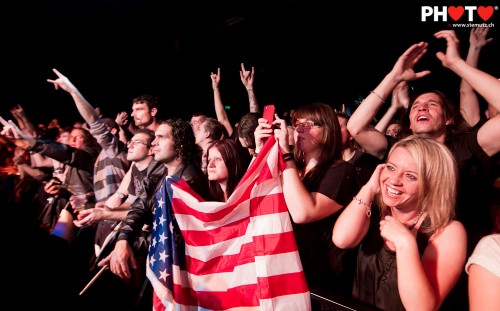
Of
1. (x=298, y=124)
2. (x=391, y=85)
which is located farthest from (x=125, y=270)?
(x=391, y=85)

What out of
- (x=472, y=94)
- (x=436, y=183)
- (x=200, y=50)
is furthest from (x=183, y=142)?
(x=200, y=50)

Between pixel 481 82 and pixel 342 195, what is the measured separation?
1.01 m

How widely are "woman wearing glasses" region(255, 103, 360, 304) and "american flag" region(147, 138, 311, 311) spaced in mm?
113

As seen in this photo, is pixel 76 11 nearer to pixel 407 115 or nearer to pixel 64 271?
pixel 64 271

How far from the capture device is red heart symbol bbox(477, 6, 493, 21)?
21.6 feet

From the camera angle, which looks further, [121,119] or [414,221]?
[121,119]

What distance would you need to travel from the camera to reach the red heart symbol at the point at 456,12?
6.92 m

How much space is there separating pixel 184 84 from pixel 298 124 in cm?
856

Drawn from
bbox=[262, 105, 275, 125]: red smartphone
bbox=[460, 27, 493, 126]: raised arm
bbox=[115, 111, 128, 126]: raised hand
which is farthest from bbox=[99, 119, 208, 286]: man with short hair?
bbox=[115, 111, 128, 126]: raised hand

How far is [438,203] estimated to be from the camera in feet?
5.87

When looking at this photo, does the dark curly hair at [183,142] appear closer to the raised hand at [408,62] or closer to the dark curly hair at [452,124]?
the raised hand at [408,62]

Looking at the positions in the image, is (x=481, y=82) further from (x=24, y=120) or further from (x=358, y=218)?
(x=24, y=120)

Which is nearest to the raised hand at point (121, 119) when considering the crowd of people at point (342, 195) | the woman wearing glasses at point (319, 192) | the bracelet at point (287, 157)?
the crowd of people at point (342, 195)

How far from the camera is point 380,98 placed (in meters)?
2.69
